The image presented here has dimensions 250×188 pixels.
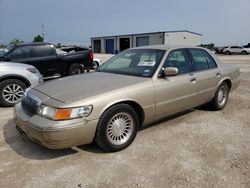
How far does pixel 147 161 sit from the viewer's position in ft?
10.8

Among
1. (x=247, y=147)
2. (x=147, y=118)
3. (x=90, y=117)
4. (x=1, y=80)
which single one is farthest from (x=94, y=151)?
(x=1, y=80)

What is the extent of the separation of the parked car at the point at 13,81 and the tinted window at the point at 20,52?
2313 millimetres

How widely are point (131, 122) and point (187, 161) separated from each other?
96 cm

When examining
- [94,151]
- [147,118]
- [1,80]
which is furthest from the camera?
[1,80]

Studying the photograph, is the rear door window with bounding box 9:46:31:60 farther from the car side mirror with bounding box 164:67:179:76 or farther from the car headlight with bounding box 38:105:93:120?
the car side mirror with bounding box 164:67:179:76

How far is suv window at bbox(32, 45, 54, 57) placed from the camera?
8445 mm

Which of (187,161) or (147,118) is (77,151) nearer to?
(147,118)

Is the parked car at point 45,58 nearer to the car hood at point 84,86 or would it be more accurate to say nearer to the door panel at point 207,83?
the car hood at point 84,86

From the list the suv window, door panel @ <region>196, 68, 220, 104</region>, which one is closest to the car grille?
door panel @ <region>196, 68, 220, 104</region>

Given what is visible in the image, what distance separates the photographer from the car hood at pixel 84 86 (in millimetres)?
3291

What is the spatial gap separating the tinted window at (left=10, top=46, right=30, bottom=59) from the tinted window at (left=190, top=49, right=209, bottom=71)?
19.1ft

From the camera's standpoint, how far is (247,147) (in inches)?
146

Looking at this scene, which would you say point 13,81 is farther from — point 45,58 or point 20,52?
point 45,58

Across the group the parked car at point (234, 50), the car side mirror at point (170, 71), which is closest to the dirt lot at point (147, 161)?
the car side mirror at point (170, 71)
